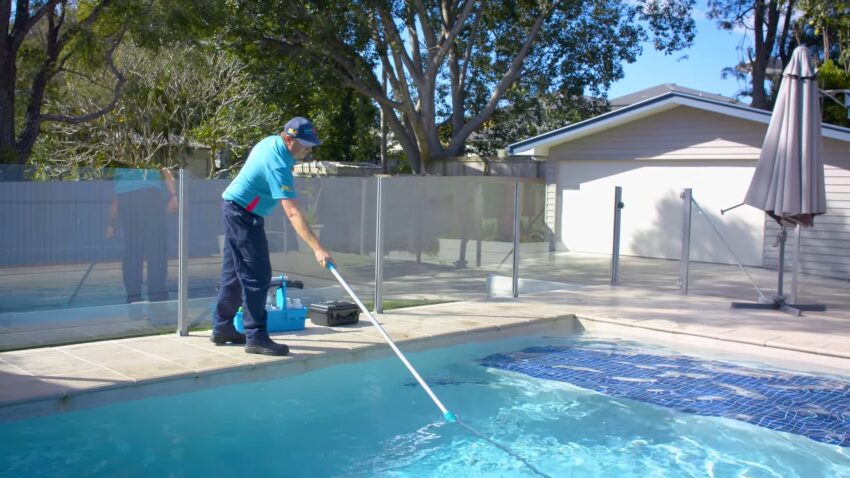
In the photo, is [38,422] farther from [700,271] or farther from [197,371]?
[700,271]

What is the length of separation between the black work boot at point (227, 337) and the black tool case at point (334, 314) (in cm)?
110

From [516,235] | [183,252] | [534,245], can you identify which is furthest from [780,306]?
[183,252]

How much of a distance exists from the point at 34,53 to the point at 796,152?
11.2 metres

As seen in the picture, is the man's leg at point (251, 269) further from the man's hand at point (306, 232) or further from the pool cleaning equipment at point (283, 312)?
the pool cleaning equipment at point (283, 312)

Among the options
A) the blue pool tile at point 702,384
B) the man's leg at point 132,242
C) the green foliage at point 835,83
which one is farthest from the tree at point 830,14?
the man's leg at point 132,242

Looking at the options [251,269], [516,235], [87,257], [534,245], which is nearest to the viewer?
[251,269]

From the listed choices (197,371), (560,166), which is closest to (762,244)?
(560,166)

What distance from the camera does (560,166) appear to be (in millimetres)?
16438

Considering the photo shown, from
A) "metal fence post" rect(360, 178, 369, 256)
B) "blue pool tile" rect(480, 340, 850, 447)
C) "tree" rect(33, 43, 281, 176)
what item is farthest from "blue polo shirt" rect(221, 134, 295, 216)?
"tree" rect(33, 43, 281, 176)

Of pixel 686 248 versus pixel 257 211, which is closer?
pixel 257 211

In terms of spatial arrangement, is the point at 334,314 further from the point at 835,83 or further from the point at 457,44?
the point at 835,83

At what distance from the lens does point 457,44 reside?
1855 cm

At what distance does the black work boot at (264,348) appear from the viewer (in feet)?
19.0

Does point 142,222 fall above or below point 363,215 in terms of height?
below
